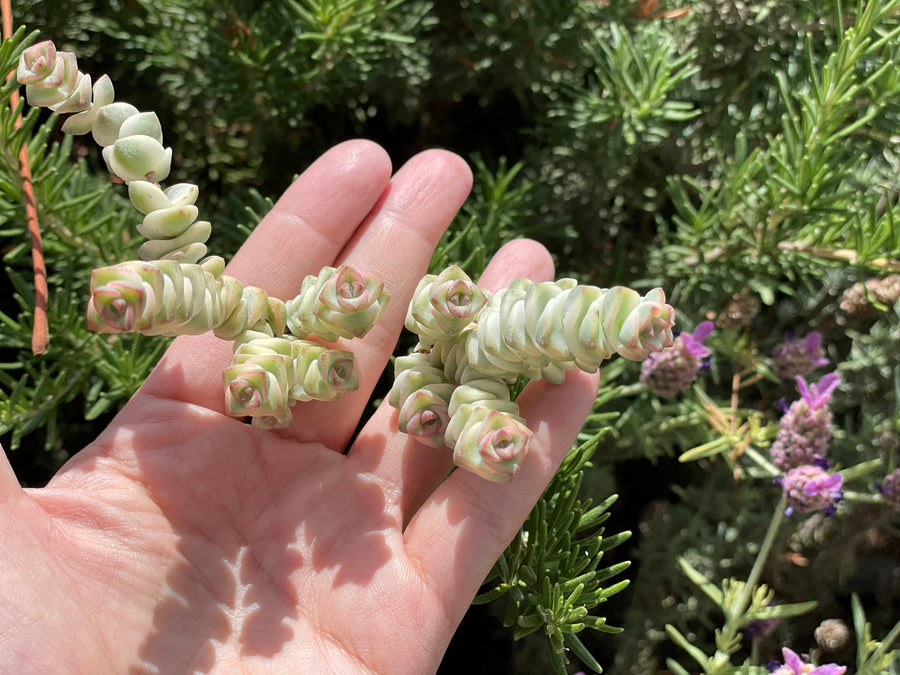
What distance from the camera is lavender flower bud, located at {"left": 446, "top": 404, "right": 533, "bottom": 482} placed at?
3.55 ft

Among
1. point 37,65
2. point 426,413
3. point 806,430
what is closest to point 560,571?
point 426,413

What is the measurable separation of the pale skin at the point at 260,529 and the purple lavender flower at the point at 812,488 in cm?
50

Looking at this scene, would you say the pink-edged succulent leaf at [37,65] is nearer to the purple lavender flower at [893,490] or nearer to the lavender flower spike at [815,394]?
the lavender flower spike at [815,394]

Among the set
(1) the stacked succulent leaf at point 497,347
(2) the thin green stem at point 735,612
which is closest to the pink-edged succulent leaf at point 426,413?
(1) the stacked succulent leaf at point 497,347

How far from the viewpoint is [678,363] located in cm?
164

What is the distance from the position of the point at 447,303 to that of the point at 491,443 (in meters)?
0.21

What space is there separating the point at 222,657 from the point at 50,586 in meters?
0.27

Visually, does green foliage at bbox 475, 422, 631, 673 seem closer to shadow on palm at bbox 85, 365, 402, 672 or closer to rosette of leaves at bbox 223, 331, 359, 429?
shadow on palm at bbox 85, 365, 402, 672

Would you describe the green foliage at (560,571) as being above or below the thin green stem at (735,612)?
above

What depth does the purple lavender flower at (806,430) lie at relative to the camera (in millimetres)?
1578

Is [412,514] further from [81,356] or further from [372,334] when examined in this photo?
[81,356]

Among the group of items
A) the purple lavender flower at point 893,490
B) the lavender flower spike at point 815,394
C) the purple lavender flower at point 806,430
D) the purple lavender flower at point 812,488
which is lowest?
the purple lavender flower at point 893,490

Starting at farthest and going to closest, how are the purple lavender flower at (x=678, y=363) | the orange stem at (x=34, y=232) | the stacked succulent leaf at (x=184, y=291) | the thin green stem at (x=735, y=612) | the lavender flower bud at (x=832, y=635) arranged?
the lavender flower bud at (x=832, y=635)
the purple lavender flower at (x=678, y=363)
the thin green stem at (x=735, y=612)
the orange stem at (x=34, y=232)
the stacked succulent leaf at (x=184, y=291)

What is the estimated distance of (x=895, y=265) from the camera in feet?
4.88
